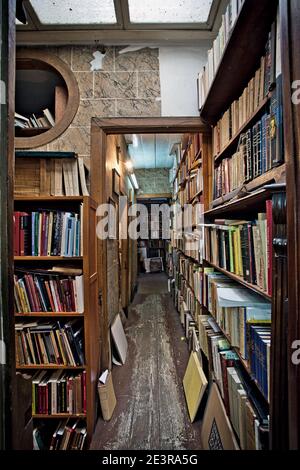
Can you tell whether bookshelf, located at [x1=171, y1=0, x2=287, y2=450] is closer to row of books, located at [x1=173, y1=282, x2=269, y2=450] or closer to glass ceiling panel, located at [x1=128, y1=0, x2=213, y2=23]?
row of books, located at [x1=173, y1=282, x2=269, y2=450]

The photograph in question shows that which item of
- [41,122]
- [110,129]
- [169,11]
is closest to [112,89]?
[110,129]

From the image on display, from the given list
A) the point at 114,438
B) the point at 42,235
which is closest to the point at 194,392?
the point at 114,438

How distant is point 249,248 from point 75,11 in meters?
1.85

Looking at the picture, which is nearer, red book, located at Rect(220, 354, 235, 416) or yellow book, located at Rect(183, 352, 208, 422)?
red book, located at Rect(220, 354, 235, 416)

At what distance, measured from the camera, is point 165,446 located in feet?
4.80

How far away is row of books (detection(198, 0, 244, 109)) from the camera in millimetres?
1067

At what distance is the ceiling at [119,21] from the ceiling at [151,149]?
2.12 meters

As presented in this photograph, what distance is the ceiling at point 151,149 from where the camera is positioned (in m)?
3.97

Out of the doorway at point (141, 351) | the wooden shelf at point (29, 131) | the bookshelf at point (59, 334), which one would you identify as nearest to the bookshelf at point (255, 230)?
the doorway at point (141, 351)

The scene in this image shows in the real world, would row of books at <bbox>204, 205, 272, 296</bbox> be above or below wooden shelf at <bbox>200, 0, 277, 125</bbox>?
below

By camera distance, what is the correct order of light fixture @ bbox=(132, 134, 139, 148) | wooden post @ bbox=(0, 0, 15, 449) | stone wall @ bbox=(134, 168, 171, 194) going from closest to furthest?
wooden post @ bbox=(0, 0, 15, 449) → light fixture @ bbox=(132, 134, 139, 148) → stone wall @ bbox=(134, 168, 171, 194)

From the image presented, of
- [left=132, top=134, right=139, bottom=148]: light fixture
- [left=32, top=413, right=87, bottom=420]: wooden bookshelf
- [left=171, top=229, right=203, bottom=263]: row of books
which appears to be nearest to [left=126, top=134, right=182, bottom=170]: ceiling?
[left=132, top=134, right=139, bottom=148]: light fixture

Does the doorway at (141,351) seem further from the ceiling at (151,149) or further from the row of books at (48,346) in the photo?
the ceiling at (151,149)

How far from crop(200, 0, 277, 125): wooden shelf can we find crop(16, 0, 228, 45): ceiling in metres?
0.57
